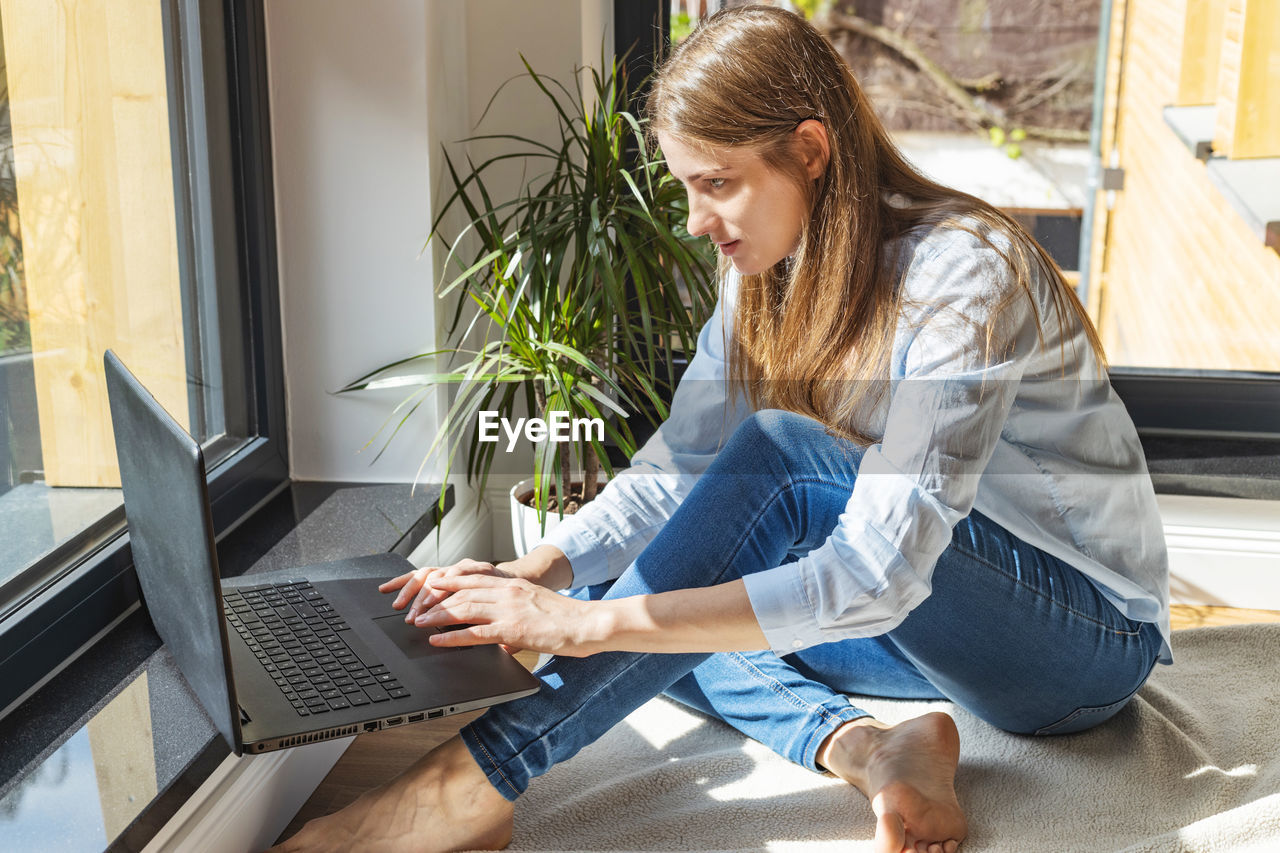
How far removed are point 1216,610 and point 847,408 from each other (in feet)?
4.28

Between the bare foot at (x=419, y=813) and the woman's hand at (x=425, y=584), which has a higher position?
the woman's hand at (x=425, y=584)

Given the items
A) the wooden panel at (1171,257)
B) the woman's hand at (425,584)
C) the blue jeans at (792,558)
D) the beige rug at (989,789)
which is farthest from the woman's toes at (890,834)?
the wooden panel at (1171,257)

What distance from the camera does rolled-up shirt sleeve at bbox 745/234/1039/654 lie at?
1297 millimetres

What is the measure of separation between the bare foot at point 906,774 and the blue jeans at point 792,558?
2.0 inches

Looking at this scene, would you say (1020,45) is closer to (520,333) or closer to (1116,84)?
(1116,84)

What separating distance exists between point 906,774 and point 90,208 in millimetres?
1264

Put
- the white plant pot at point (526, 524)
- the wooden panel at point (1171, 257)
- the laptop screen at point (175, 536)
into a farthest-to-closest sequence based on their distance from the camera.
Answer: the wooden panel at point (1171, 257)
the white plant pot at point (526, 524)
the laptop screen at point (175, 536)

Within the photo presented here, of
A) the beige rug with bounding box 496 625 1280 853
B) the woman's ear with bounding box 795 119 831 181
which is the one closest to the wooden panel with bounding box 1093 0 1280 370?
the beige rug with bounding box 496 625 1280 853

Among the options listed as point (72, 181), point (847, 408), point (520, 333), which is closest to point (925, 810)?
point (847, 408)

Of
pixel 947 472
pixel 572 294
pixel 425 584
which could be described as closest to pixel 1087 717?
pixel 947 472

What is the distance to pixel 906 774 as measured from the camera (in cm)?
148

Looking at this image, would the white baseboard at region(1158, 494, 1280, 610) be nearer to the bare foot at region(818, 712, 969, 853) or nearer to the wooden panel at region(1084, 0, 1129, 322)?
the wooden panel at region(1084, 0, 1129, 322)

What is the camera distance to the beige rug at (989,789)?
1508 millimetres

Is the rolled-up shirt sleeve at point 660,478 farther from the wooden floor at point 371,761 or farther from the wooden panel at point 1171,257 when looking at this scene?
the wooden panel at point 1171,257
